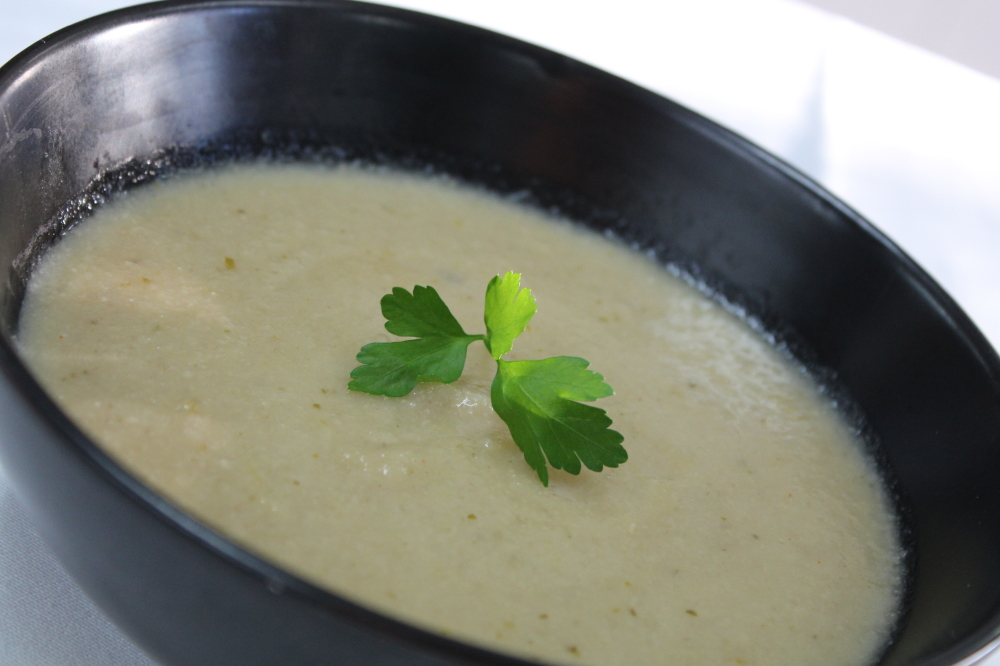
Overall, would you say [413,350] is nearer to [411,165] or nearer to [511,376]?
[511,376]

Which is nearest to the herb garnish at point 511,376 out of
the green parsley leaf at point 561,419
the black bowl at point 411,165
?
the green parsley leaf at point 561,419

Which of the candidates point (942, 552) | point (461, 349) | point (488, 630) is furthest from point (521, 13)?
point (488, 630)

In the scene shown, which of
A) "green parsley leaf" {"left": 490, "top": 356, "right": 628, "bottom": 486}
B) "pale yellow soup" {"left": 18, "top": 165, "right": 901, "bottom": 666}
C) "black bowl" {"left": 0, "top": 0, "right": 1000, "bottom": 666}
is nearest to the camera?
"black bowl" {"left": 0, "top": 0, "right": 1000, "bottom": 666}

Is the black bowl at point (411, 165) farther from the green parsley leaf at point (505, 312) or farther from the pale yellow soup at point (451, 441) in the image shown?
the green parsley leaf at point (505, 312)

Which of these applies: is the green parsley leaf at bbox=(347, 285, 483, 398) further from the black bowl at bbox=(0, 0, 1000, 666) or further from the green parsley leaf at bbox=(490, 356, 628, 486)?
the black bowl at bbox=(0, 0, 1000, 666)

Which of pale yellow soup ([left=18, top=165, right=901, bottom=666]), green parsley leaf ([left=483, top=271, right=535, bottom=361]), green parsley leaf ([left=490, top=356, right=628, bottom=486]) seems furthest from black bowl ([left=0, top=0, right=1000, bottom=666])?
green parsley leaf ([left=483, top=271, right=535, bottom=361])

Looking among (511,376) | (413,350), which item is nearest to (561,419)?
(511,376)

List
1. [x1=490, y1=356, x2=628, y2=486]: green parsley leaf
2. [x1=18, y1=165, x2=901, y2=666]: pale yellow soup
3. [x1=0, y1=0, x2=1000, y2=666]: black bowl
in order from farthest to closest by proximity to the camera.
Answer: [x1=490, y1=356, x2=628, y2=486]: green parsley leaf, [x1=18, y1=165, x2=901, y2=666]: pale yellow soup, [x1=0, y1=0, x2=1000, y2=666]: black bowl

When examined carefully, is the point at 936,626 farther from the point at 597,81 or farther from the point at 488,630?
the point at 597,81
